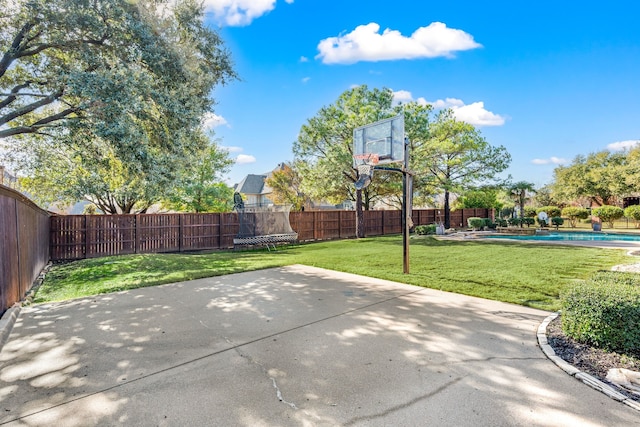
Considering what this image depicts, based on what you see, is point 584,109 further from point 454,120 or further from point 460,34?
point 460,34

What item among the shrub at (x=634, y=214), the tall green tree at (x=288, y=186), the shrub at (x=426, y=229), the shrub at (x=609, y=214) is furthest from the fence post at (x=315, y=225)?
the shrub at (x=634, y=214)

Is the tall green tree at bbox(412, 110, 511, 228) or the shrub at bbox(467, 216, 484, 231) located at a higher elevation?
the tall green tree at bbox(412, 110, 511, 228)

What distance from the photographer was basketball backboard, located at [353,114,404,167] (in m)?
7.51

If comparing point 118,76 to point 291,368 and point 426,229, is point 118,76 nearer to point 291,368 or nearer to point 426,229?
point 291,368

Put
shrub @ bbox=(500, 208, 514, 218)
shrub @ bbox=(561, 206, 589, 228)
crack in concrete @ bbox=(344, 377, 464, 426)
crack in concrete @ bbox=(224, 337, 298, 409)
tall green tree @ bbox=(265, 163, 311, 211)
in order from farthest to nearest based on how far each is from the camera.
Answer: tall green tree @ bbox=(265, 163, 311, 211), shrub @ bbox=(500, 208, 514, 218), shrub @ bbox=(561, 206, 589, 228), crack in concrete @ bbox=(224, 337, 298, 409), crack in concrete @ bbox=(344, 377, 464, 426)

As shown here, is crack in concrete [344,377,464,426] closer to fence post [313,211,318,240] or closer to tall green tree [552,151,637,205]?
fence post [313,211,318,240]

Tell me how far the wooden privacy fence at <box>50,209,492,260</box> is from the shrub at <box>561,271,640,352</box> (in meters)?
11.6

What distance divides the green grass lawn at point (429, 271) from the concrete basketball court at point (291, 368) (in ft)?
3.07

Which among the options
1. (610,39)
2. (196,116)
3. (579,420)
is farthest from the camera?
(610,39)

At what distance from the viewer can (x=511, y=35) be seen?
10938 millimetres

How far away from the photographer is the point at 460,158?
1891cm

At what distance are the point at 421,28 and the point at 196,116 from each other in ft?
26.0

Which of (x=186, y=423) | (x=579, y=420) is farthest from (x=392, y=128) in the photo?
(x=186, y=423)

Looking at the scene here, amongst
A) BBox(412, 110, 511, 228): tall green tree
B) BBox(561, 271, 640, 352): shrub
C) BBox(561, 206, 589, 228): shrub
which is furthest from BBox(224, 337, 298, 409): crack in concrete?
BBox(561, 206, 589, 228): shrub
